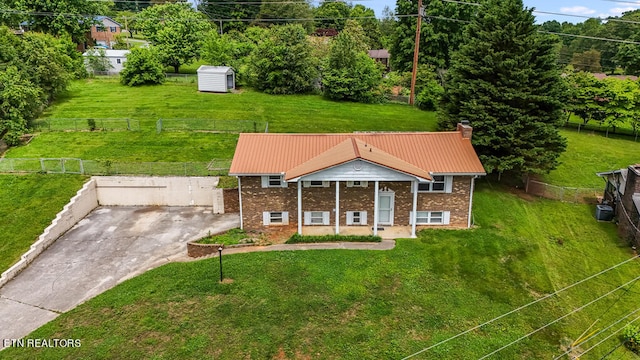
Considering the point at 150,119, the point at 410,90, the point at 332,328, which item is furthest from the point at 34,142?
the point at 410,90

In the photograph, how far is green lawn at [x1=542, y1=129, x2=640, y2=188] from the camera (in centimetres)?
3183

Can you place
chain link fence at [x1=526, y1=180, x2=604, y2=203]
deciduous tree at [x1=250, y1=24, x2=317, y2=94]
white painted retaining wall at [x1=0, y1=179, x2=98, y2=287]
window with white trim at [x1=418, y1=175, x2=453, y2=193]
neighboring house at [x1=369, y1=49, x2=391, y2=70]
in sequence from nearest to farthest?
1. white painted retaining wall at [x1=0, y1=179, x2=98, y2=287]
2. window with white trim at [x1=418, y1=175, x2=453, y2=193]
3. chain link fence at [x1=526, y1=180, x2=604, y2=203]
4. deciduous tree at [x1=250, y1=24, x2=317, y2=94]
5. neighboring house at [x1=369, y1=49, x2=391, y2=70]

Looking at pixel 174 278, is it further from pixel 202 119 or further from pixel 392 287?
Result: pixel 202 119

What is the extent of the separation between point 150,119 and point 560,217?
102 feet

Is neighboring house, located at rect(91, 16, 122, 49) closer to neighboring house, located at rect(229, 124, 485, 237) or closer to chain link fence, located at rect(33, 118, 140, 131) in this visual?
chain link fence, located at rect(33, 118, 140, 131)

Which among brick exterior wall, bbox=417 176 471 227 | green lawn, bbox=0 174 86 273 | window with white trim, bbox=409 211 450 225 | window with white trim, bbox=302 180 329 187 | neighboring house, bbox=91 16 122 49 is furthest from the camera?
neighboring house, bbox=91 16 122 49

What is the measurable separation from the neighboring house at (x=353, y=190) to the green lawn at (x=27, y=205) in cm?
1066

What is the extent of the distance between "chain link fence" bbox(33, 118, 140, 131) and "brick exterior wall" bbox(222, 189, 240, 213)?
13.9 m

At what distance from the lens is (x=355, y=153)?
73.9 feet

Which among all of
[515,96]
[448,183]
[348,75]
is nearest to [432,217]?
[448,183]

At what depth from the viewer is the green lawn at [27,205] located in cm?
2327

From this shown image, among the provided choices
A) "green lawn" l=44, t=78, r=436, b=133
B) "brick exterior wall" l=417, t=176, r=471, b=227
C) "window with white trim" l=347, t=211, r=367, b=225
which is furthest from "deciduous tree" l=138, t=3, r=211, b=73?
"brick exterior wall" l=417, t=176, r=471, b=227

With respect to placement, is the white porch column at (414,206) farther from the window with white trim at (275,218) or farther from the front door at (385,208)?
the window with white trim at (275,218)

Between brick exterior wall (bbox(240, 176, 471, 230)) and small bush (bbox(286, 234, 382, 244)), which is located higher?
brick exterior wall (bbox(240, 176, 471, 230))
